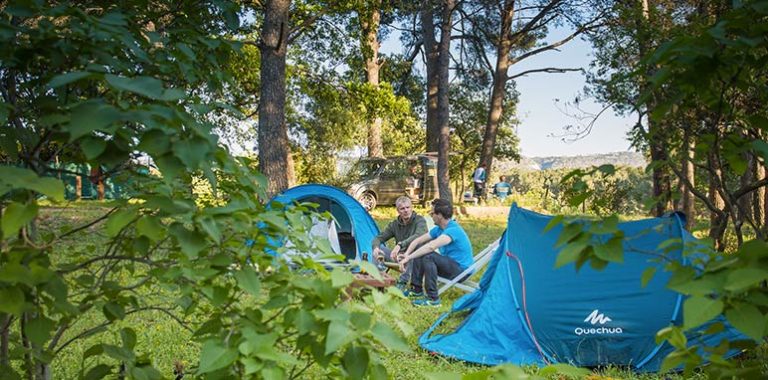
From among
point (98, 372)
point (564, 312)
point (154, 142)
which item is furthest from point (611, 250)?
point (564, 312)

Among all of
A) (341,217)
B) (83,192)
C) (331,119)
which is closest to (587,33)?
(331,119)

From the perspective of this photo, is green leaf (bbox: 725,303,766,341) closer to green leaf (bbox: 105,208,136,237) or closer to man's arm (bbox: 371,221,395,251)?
green leaf (bbox: 105,208,136,237)

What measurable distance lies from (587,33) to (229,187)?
786 inches

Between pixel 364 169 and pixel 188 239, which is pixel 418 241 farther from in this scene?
pixel 364 169

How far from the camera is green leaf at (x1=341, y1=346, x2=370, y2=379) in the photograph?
1.27 m

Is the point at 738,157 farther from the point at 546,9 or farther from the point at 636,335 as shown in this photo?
the point at 546,9

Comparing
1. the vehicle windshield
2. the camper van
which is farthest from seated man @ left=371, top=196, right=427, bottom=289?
the vehicle windshield

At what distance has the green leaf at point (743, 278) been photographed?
0.92 metres

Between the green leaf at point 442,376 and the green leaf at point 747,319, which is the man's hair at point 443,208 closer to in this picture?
the green leaf at point 442,376

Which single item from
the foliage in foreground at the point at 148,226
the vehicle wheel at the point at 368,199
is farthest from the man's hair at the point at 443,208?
the vehicle wheel at the point at 368,199

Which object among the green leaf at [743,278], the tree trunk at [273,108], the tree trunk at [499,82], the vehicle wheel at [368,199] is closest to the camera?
the green leaf at [743,278]

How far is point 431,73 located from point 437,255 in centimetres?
1428

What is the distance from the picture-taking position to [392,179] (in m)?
19.8

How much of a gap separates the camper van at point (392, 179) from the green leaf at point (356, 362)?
58.0ft
